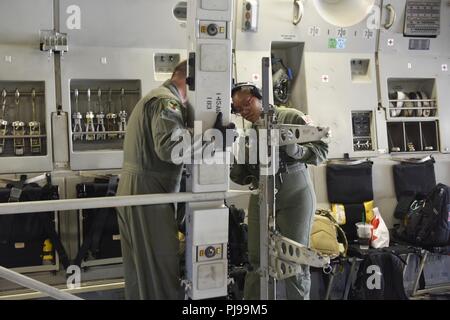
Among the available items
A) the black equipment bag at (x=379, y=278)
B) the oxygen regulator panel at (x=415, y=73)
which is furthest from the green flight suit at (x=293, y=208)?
the oxygen regulator panel at (x=415, y=73)

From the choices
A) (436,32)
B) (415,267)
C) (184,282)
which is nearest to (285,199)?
(184,282)

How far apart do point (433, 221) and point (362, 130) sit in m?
1.14

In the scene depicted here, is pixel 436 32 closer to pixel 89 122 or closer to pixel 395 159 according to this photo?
pixel 395 159

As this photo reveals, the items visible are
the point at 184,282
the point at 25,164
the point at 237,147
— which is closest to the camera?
the point at 184,282

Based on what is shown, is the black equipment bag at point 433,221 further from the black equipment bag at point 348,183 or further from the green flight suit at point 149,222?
the green flight suit at point 149,222

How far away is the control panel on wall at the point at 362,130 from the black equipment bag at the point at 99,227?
2446mm

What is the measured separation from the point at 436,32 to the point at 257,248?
3.27 m

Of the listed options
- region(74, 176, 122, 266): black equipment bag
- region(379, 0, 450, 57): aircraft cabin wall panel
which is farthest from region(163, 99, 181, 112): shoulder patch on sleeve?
region(379, 0, 450, 57): aircraft cabin wall panel

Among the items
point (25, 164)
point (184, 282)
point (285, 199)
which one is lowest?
point (184, 282)

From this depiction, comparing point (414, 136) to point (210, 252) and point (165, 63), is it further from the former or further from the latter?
point (210, 252)

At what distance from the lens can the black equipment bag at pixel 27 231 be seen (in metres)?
3.69

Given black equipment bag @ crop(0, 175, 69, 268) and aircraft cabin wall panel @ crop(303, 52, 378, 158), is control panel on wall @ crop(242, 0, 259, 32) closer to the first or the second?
aircraft cabin wall panel @ crop(303, 52, 378, 158)

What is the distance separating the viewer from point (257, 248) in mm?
3242

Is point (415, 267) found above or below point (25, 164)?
below
